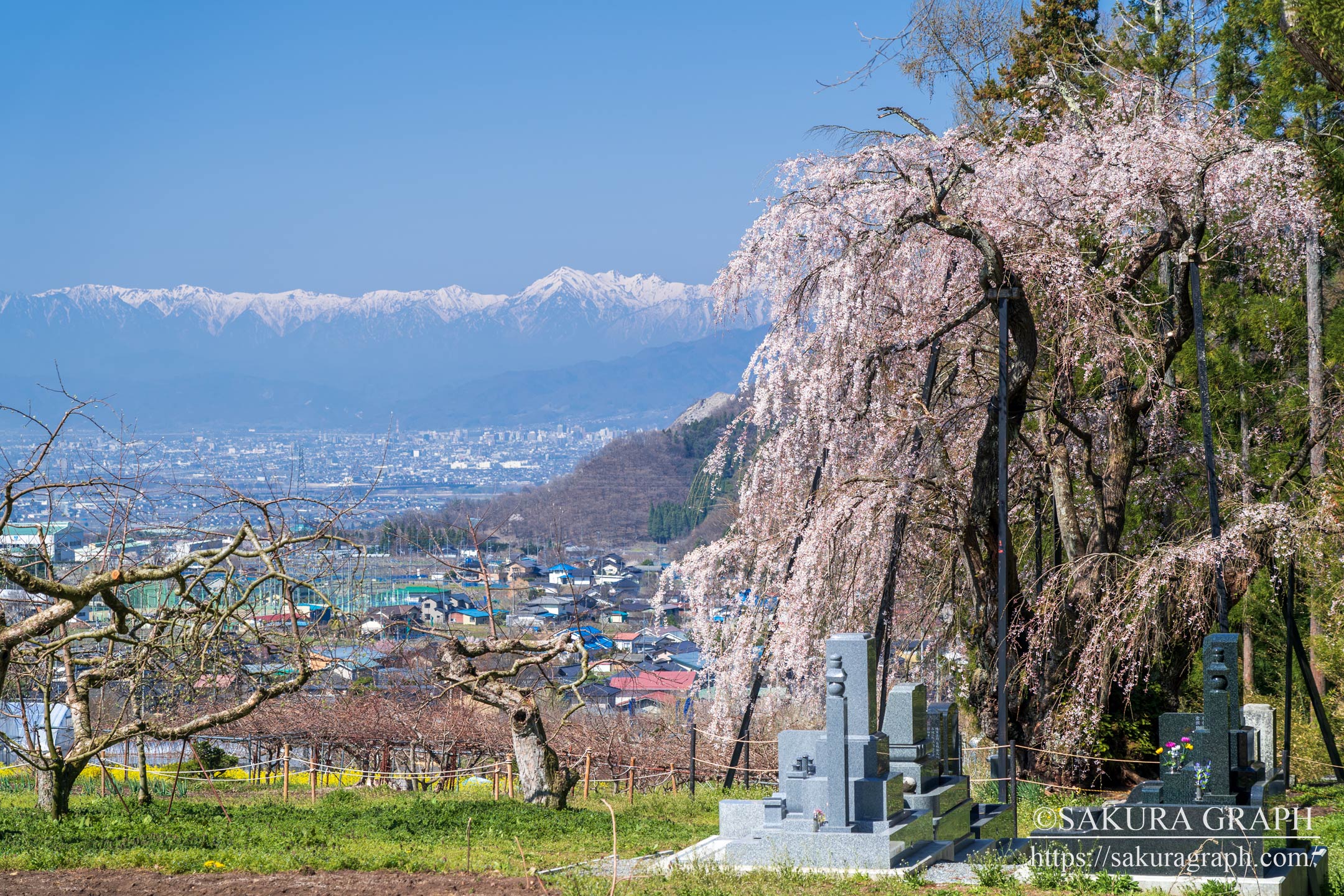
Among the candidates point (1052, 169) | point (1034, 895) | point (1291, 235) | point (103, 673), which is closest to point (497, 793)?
point (103, 673)

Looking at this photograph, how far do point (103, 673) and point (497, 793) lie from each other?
6309 mm

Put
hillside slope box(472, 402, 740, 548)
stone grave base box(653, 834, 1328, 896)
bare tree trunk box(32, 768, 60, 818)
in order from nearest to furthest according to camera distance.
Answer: stone grave base box(653, 834, 1328, 896), bare tree trunk box(32, 768, 60, 818), hillside slope box(472, 402, 740, 548)

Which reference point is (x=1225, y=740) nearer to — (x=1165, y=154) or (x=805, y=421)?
(x=805, y=421)

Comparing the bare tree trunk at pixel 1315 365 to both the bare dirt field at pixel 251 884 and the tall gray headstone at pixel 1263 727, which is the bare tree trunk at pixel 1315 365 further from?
the bare dirt field at pixel 251 884

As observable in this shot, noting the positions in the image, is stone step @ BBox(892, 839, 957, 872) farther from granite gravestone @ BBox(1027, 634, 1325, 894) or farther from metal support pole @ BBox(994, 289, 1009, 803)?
metal support pole @ BBox(994, 289, 1009, 803)

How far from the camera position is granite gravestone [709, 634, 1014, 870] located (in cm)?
848

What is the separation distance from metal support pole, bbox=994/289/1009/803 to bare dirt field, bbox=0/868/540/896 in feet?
17.8

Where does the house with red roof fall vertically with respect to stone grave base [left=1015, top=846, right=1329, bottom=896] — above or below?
below

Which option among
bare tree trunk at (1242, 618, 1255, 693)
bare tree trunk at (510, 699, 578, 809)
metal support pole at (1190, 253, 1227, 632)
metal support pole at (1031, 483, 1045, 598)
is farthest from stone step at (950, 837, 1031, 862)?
bare tree trunk at (1242, 618, 1255, 693)

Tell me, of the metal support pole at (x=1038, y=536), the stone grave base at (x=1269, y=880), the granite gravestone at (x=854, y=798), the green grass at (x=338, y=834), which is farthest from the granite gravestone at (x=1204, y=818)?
the metal support pole at (x=1038, y=536)

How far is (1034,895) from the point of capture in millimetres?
7078

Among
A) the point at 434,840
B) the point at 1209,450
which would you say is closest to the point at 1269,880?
the point at 1209,450

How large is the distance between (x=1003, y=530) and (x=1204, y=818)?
3886mm

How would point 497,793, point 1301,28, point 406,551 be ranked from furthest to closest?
point 406,551 < point 497,793 < point 1301,28
